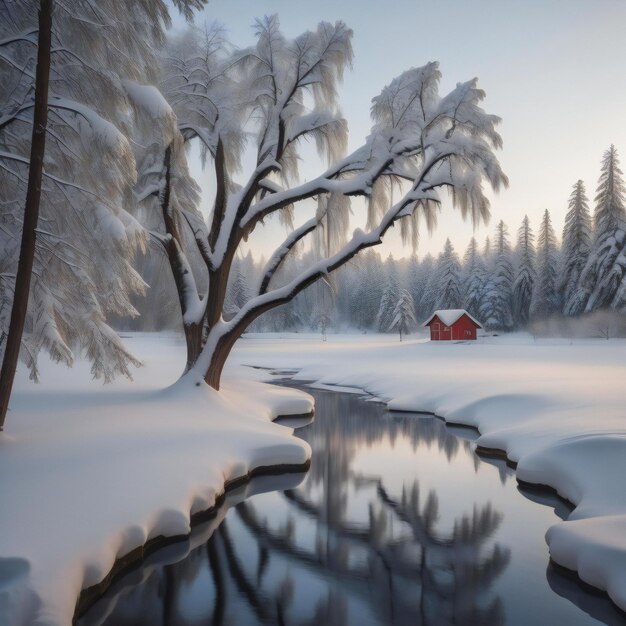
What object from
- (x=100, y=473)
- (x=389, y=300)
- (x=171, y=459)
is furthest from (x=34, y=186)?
(x=389, y=300)

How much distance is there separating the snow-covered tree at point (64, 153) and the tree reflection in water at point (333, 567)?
3.36 meters

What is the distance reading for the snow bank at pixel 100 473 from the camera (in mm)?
4203

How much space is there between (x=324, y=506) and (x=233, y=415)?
153 inches

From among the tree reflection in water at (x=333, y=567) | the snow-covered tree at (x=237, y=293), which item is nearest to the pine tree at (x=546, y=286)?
the snow-covered tree at (x=237, y=293)

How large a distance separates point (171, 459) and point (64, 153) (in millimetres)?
4721

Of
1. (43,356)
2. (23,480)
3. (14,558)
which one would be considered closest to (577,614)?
(14,558)

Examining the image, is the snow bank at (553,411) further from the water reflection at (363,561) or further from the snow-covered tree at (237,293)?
the snow-covered tree at (237,293)

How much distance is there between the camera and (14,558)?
13.6 feet

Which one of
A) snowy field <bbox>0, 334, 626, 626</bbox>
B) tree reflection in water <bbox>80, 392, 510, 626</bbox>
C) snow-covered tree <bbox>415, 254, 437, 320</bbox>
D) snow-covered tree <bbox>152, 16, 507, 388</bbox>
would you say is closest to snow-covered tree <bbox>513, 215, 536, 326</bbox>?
snow-covered tree <bbox>415, 254, 437, 320</bbox>

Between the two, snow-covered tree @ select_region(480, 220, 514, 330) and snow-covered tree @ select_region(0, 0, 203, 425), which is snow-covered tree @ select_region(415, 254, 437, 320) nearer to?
snow-covered tree @ select_region(480, 220, 514, 330)

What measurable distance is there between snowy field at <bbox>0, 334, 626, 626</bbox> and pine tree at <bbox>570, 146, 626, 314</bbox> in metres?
23.6

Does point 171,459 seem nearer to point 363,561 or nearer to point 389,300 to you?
point 363,561

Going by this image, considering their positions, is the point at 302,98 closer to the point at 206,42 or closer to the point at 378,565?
the point at 206,42

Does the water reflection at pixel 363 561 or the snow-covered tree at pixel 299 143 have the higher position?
the snow-covered tree at pixel 299 143
